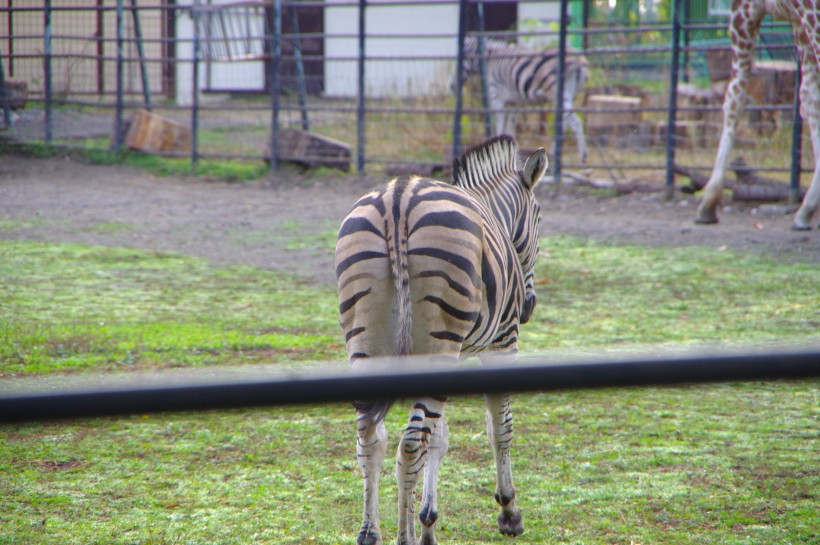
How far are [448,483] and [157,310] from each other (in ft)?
9.86

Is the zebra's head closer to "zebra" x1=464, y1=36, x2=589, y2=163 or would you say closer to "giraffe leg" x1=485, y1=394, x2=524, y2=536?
"giraffe leg" x1=485, y1=394, x2=524, y2=536

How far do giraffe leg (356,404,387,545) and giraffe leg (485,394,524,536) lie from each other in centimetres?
50

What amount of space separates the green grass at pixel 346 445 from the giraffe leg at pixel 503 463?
6cm

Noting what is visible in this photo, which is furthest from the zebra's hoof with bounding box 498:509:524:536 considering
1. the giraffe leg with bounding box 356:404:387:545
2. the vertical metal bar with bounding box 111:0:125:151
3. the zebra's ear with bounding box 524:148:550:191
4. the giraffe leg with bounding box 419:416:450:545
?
the vertical metal bar with bounding box 111:0:125:151

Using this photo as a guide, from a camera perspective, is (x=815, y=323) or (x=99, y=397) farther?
(x=815, y=323)

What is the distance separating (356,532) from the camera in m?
2.96

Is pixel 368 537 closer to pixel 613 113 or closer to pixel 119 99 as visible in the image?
pixel 119 99

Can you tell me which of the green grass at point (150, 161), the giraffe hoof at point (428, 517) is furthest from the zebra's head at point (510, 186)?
the green grass at point (150, 161)

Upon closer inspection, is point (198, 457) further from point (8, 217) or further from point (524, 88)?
point (524, 88)

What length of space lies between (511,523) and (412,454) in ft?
1.93

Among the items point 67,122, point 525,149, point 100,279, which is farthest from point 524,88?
point 100,279

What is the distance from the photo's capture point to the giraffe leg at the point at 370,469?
8.79ft

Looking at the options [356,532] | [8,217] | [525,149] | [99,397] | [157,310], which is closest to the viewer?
[99,397]

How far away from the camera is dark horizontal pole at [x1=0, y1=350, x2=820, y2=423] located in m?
0.82
